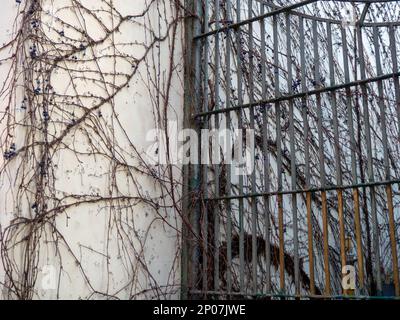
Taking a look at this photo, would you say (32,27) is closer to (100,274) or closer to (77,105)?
(77,105)

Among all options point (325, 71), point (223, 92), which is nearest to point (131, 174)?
point (223, 92)

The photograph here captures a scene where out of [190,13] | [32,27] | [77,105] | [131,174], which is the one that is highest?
[190,13]

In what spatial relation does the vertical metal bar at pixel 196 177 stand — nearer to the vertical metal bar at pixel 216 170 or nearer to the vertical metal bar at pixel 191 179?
the vertical metal bar at pixel 191 179

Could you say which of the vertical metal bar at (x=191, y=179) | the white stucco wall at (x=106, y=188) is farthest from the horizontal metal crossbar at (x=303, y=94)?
the white stucco wall at (x=106, y=188)

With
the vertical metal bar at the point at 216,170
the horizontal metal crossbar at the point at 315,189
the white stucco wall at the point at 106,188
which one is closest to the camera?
the horizontal metal crossbar at the point at 315,189

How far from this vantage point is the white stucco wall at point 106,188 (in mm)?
2395

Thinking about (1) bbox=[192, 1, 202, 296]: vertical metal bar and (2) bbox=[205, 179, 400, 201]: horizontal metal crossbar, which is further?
(1) bbox=[192, 1, 202, 296]: vertical metal bar

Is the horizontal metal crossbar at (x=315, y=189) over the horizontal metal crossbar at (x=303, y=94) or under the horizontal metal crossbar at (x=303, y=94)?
under

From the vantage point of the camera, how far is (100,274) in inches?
100

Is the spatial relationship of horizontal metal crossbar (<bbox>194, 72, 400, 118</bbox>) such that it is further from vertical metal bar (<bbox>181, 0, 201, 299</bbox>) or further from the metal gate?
vertical metal bar (<bbox>181, 0, 201, 299</bbox>)

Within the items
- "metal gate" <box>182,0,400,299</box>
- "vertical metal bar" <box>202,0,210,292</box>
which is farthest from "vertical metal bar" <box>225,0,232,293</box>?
"vertical metal bar" <box>202,0,210,292</box>

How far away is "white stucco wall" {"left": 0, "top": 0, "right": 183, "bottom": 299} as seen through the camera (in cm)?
239
